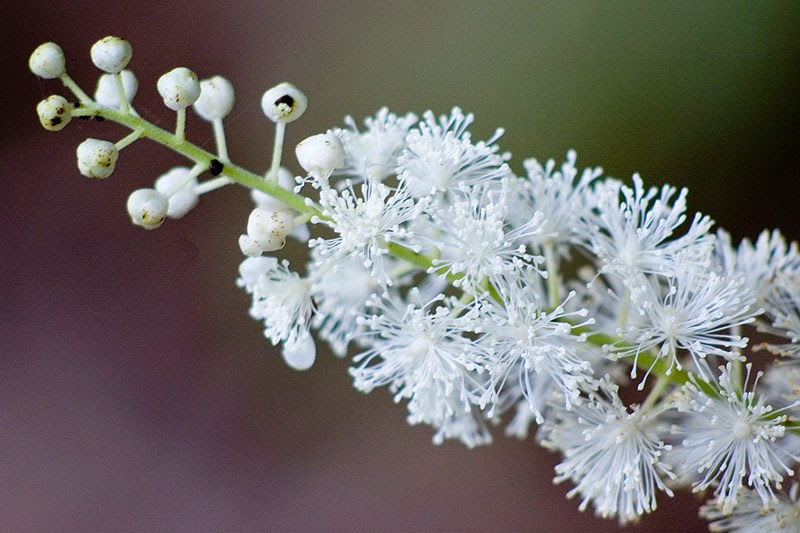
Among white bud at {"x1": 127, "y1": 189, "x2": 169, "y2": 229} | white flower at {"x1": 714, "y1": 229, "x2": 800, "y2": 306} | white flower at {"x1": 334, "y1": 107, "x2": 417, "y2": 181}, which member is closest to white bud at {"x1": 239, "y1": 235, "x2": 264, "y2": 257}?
white bud at {"x1": 127, "y1": 189, "x2": 169, "y2": 229}

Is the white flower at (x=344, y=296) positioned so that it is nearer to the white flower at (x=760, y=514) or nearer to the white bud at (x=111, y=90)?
the white bud at (x=111, y=90)

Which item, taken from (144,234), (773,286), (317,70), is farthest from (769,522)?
(144,234)

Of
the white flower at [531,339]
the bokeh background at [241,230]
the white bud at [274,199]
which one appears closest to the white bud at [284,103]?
A: the white bud at [274,199]

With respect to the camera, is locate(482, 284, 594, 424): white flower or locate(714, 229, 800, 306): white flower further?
locate(714, 229, 800, 306): white flower

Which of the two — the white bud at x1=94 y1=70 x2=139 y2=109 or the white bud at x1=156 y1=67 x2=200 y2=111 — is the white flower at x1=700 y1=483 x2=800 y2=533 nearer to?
the white bud at x1=156 y1=67 x2=200 y2=111

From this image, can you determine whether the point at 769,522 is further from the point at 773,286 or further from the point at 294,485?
the point at 294,485

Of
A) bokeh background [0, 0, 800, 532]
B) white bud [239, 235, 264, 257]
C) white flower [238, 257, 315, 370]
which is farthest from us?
bokeh background [0, 0, 800, 532]
